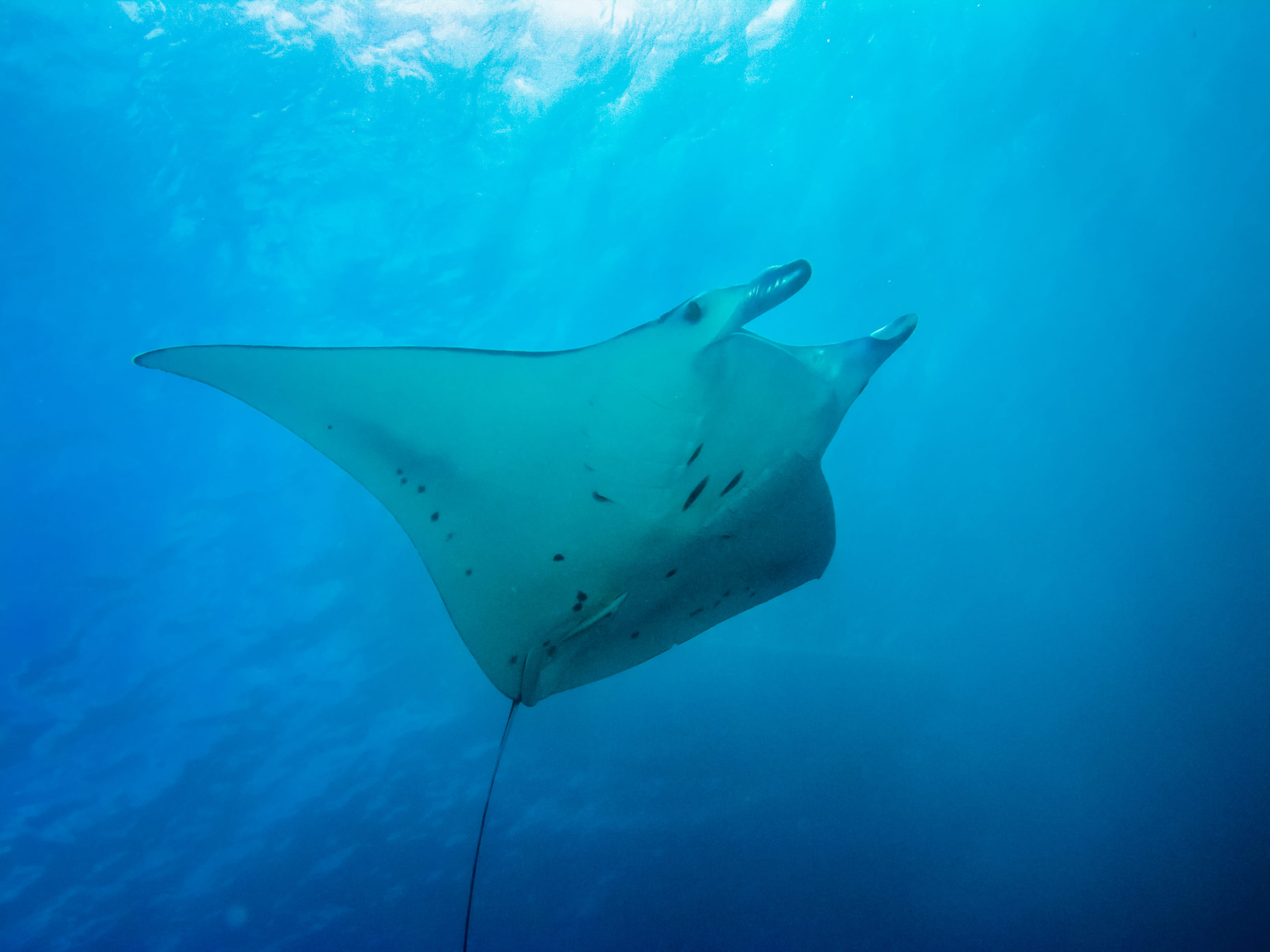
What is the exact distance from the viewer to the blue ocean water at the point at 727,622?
6.49 metres

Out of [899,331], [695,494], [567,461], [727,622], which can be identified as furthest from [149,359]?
[727,622]

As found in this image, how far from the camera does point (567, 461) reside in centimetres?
274

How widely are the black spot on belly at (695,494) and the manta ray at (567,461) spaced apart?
10mm

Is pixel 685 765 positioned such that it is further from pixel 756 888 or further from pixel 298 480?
pixel 298 480

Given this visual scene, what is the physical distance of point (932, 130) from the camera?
7.95 m

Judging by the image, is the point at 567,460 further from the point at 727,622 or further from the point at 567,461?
the point at 727,622

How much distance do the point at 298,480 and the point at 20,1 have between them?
4972 mm

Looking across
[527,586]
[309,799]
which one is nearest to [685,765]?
[309,799]

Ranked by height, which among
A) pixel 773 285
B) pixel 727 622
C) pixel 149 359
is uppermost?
pixel 727 622

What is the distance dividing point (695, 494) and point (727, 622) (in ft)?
30.4

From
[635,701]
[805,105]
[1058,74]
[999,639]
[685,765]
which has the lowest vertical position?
[999,639]

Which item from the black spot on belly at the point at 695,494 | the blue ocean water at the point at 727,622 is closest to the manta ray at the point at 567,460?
the black spot on belly at the point at 695,494

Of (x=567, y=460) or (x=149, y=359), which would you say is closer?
(x=149, y=359)

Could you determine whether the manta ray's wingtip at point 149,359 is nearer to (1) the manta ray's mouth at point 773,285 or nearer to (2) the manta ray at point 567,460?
(2) the manta ray at point 567,460
